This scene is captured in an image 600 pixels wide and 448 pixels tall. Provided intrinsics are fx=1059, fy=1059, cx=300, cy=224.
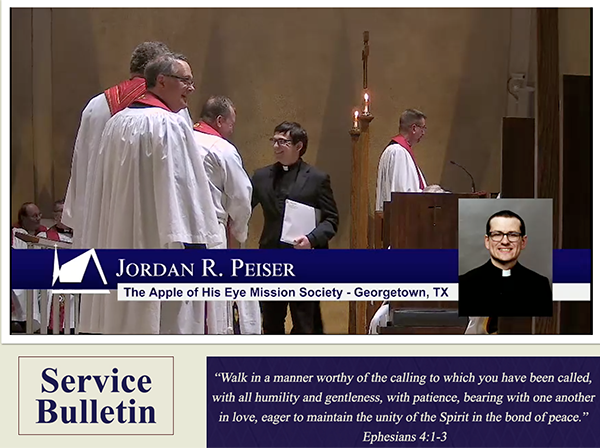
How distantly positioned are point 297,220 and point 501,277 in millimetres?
998

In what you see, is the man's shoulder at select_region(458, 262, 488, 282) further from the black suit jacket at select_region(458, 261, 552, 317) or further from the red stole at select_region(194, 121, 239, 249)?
the red stole at select_region(194, 121, 239, 249)

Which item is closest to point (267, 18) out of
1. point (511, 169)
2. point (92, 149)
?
point (92, 149)

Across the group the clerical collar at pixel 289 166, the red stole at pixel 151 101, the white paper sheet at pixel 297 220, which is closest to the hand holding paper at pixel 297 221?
the white paper sheet at pixel 297 220

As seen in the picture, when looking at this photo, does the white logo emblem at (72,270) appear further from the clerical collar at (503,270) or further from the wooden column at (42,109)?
the clerical collar at (503,270)

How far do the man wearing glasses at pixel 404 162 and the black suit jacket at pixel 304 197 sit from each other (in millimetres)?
274

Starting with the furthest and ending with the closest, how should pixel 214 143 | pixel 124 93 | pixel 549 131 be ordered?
pixel 214 143, pixel 124 93, pixel 549 131

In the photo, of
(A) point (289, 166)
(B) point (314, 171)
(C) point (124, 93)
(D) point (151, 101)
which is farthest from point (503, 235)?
(C) point (124, 93)

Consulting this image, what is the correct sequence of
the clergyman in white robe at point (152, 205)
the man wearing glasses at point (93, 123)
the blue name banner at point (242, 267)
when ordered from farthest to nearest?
the man wearing glasses at point (93, 123) → the clergyman in white robe at point (152, 205) → the blue name banner at point (242, 267)

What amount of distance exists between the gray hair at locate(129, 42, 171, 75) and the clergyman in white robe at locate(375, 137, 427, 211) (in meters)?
1.14

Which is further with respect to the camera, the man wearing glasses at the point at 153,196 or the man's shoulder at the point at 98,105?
the man's shoulder at the point at 98,105

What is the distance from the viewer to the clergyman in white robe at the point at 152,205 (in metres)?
4.54

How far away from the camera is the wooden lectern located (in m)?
4.64

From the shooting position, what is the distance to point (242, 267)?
4.44 metres

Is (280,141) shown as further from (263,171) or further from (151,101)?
(151,101)
